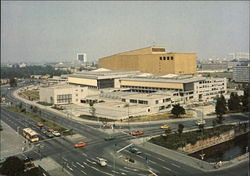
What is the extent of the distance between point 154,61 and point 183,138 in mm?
33927

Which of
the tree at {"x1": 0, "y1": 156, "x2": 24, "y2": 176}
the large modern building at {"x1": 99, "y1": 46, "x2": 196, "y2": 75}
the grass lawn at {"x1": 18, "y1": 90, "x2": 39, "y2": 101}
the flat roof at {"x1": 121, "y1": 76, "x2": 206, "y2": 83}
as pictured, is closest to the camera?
the tree at {"x1": 0, "y1": 156, "x2": 24, "y2": 176}

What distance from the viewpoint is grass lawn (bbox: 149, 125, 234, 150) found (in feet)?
63.1

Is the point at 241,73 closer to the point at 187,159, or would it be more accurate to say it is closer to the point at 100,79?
the point at 100,79

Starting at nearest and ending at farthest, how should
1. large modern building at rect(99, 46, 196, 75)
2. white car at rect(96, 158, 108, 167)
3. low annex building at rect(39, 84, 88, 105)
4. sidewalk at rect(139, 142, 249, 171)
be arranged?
sidewalk at rect(139, 142, 249, 171) < white car at rect(96, 158, 108, 167) < low annex building at rect(39, 84, 88, 105) < large modern building at rect(99, 46, 196, 75)

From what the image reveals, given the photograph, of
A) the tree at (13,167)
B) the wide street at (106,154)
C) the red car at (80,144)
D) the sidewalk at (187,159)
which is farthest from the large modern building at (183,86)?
the tree at (13,167)

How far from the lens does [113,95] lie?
38.0 meters

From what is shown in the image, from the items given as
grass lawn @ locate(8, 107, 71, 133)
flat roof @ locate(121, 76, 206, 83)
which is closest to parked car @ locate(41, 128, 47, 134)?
grass lawn @ locate(8, 107, 71, 133)

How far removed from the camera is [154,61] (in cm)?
5312

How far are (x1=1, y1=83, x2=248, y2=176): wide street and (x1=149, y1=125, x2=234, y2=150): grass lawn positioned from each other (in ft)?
5.32

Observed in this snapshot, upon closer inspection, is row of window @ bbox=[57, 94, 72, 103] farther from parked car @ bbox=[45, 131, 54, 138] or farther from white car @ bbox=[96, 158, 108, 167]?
white car @ bbox=[96, 158, 108, 167]

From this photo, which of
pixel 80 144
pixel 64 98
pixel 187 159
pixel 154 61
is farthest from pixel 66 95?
pixel 187 159

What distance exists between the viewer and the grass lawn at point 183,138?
19234 mm

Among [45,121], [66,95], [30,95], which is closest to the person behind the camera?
[45,121]

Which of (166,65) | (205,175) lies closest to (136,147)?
(205,175)
